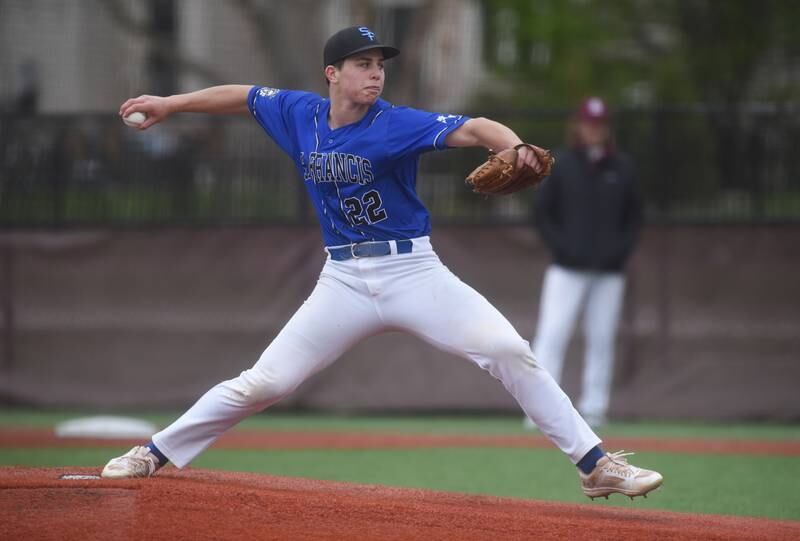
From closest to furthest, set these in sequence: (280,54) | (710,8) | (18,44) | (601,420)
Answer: (601,420) < (18,44) < (280,54) < (710,8)

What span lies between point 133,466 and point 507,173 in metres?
2.25

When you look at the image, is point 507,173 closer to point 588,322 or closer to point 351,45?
point 351,45

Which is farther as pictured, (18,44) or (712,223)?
(18,44)

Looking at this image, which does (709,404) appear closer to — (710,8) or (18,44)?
(18,44)

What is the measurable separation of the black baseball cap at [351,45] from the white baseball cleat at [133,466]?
6.73 feet

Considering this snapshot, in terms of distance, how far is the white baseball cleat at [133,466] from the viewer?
215 inches

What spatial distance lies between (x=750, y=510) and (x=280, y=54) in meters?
8.99

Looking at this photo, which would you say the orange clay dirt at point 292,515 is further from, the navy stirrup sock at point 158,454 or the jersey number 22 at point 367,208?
the jersey number 22 at point 367,208

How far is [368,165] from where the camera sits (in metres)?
5.24

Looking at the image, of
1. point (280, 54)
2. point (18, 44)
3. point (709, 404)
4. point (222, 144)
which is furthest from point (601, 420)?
point (18, 44)

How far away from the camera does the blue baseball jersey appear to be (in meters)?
5.20

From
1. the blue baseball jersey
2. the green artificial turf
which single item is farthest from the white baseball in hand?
the green artificial turf

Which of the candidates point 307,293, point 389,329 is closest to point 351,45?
point 389,329

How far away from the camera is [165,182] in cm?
1130
